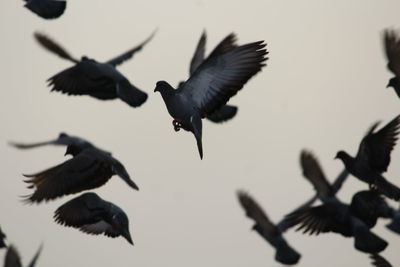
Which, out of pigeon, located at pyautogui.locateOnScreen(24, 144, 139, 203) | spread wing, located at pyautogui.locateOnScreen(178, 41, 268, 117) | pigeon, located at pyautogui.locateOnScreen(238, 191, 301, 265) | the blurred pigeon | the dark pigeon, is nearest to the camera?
spread wing, located at pyautogui.locateOnScreen(178, 41, 268, 117)

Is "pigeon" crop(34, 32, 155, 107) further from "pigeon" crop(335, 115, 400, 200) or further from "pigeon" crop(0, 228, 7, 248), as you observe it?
"pigeon" crop(335, 115, 400, 200)

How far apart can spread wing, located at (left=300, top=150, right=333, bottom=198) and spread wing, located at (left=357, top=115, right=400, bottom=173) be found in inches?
28.2

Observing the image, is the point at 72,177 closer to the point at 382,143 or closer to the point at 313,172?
the point at 313,172

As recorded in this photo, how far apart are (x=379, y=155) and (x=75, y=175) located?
169 inches

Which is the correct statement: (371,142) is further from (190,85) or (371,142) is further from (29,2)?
(29,2)

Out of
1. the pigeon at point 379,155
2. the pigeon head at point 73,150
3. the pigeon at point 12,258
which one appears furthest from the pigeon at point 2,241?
the pigeon at point 379,155

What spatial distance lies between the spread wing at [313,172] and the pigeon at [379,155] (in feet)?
2.00

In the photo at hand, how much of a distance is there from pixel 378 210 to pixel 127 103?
391 cm

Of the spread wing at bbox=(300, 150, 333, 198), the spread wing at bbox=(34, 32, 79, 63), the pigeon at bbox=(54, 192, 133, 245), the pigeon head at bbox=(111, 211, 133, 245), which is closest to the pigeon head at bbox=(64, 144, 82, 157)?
the pigeon at bbox=(54, 192, 133, 245)

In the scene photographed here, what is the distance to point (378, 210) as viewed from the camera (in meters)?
15.5

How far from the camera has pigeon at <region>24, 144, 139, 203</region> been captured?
13758 millimetres

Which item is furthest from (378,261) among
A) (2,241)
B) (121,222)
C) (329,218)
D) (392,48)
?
(2,241)

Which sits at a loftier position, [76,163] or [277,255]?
[76,163]

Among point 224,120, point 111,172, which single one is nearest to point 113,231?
point 111,172
